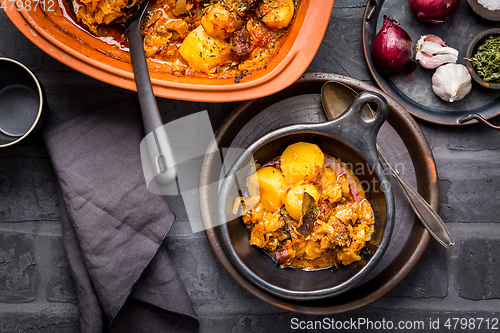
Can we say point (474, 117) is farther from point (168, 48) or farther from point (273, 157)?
point (168, 48)

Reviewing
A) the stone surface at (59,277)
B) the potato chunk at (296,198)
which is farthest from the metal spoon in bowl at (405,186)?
the stone surface at (59,277)

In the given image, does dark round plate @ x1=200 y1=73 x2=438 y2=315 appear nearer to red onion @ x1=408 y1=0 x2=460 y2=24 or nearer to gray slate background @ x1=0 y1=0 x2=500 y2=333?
gray slate background @ x1=0 y1=0 x2=500 y2=333

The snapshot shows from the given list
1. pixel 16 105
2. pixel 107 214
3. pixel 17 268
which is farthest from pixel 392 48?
pixel 17 268

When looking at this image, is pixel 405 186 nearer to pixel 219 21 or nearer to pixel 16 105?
pixel 219 21

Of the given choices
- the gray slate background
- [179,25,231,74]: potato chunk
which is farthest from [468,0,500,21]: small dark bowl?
[179,25,231,74]: potato chunk

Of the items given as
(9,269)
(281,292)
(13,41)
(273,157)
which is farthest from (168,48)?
(9,269)

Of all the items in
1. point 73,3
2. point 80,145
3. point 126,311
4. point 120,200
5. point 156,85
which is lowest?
point 126,311
